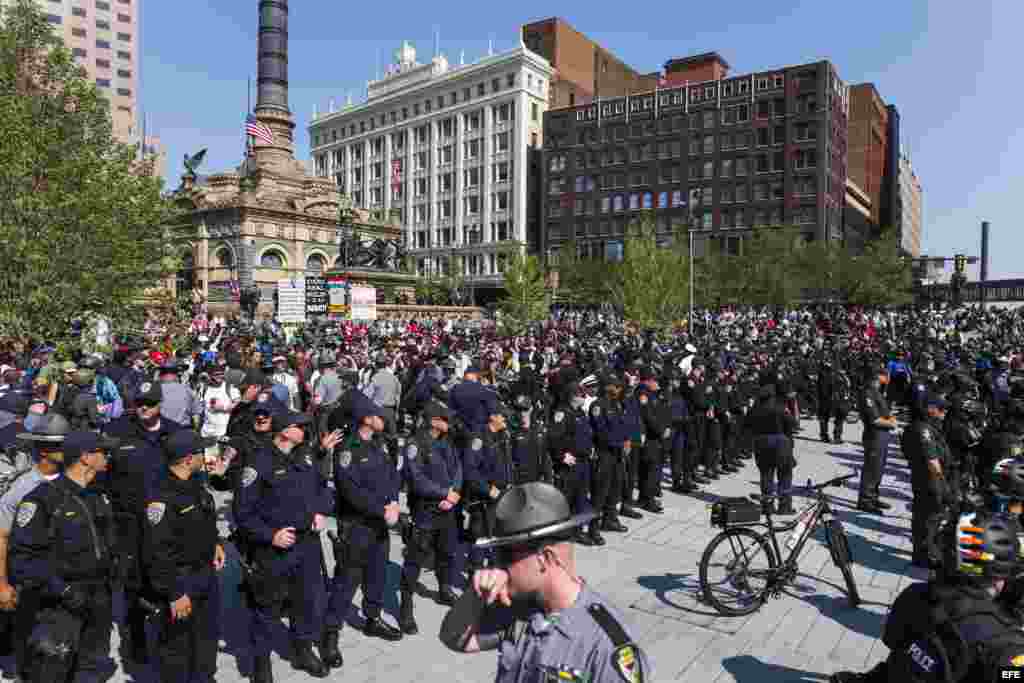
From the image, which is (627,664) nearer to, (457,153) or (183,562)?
(183,562)

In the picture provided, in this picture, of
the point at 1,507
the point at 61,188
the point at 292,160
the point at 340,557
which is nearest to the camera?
the point at 1,507

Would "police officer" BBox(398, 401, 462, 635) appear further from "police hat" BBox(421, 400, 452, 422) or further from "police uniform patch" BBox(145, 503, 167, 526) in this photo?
"police uniform patch" BBox(145, 503, 167, 526)

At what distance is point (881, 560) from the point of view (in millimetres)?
7801

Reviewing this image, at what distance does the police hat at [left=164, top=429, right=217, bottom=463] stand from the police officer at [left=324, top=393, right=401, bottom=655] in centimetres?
143

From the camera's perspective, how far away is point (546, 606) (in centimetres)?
220

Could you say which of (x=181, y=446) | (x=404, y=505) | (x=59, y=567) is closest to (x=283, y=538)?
(x=181, y=446)

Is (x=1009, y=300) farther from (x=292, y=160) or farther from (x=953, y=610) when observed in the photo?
(x=953, y=610)

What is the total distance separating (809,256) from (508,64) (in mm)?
46286

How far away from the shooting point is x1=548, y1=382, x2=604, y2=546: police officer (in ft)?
27.4

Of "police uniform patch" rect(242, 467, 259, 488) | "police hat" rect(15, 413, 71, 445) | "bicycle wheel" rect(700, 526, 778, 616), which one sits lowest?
"bicycle wheel" rect(700, 526, 778, 616)

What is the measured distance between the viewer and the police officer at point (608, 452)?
8.61 meters

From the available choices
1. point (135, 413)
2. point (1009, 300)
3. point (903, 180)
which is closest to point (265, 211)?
point (135, 413)

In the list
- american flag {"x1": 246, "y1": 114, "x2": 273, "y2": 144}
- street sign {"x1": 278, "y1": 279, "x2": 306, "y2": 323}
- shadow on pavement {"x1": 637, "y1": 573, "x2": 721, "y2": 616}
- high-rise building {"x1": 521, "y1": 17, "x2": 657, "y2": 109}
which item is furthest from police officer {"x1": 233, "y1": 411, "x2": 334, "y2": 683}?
high-rise building {"x1": 521, "y1": 17, "x2": 657, "y2": 109}

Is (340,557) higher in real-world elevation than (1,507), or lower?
lower
